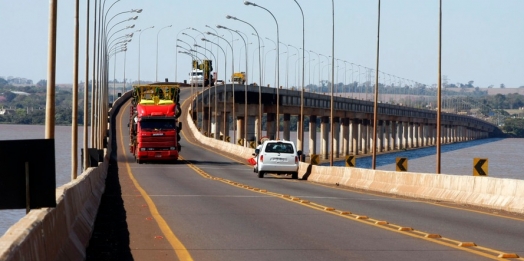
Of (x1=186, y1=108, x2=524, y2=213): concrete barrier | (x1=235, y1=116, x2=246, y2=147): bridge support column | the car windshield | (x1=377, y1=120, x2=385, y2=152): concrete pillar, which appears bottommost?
(x1=377, y1=120, x2=385, y2=152): concrete pillar

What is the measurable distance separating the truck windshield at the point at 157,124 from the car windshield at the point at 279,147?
45.6ft

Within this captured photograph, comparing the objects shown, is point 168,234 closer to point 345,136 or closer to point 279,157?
point 279,157

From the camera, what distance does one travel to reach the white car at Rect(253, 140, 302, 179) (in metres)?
47.7

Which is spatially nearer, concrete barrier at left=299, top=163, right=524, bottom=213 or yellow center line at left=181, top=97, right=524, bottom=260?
yellow center line at left=181, top=97, right=524, bottom=260

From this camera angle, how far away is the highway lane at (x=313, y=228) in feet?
48.0

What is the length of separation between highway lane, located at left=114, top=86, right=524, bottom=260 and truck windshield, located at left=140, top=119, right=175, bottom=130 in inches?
1145

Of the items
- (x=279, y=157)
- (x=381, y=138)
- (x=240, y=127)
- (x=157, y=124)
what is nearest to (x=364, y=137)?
(x=381, y=138)

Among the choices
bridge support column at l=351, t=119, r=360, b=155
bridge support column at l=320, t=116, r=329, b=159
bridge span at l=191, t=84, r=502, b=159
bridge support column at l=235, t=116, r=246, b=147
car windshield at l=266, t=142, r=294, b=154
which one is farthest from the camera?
bridge support column at l=351, t=119, r=360, b=155

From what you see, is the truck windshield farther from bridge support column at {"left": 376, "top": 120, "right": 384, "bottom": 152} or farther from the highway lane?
bridge support column at {"left": 376, "top": 120, "right": 384, "bottom": 152}

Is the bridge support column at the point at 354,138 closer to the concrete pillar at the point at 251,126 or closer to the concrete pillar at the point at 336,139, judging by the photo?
the concrete pillar at the point at 336,139

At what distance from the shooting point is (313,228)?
18.8 meters

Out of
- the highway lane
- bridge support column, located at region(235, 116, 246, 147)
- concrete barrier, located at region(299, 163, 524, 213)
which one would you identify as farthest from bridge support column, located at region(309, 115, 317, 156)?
the highway lane

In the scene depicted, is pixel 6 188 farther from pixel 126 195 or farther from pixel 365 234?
pixel 126 195

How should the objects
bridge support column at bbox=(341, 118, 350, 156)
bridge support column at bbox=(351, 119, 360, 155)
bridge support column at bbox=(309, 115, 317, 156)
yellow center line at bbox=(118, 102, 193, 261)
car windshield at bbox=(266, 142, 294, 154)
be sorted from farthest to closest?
bridge support column at bbox=(351, 119, 360, 155) < bridge support column at bbox=(341, 118, 350, 156) < bridge support column at bbox=(309, 115, 317, 156) < car windshield at bbox=(266, 142, 294, 154) < yellow center line at bbox=(118, 102, 193, 261)
